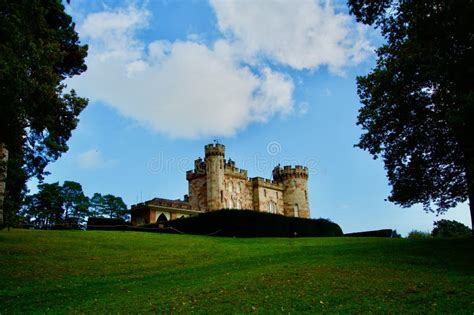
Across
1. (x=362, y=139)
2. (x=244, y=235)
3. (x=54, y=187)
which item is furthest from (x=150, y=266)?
(x=54, y=187)

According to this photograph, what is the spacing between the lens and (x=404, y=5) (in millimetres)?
14195

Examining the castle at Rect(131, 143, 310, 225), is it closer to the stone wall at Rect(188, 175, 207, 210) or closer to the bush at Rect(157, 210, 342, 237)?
the stone wall at Rect(188, 175, 207, 210)

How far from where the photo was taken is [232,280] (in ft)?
38.4

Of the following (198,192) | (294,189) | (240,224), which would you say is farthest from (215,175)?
(240,224)

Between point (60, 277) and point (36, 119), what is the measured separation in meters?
5.10

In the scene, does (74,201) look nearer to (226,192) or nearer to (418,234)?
(226,192)

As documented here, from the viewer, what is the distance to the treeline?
175ft

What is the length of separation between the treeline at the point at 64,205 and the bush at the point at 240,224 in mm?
24585

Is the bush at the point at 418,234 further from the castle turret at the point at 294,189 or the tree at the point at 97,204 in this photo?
the tree at the point at 97,204

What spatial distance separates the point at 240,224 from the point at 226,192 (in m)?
18.9

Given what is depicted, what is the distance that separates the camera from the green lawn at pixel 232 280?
9.23 metres

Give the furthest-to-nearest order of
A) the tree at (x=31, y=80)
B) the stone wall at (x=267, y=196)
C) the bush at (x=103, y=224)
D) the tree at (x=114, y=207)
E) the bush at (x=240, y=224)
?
the tree at (x=114, y=207) < the stone wall at (x=267, y=196) < the bush at (x=103, y=224) < the bush at (x=240, y=224) < the tree at (x=31, y=80)

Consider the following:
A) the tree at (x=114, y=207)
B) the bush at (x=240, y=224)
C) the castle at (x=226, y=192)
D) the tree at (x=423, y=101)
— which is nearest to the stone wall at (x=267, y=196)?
the castle at (x=226, y=192)

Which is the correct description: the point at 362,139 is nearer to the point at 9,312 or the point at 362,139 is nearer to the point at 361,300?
the point at 361,300
